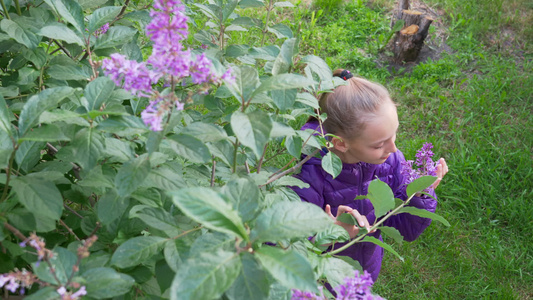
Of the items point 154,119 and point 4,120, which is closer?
point 154,119

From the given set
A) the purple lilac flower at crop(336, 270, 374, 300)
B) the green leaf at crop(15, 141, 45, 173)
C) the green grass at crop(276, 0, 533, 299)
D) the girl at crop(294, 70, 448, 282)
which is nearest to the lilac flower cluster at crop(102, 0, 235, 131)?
the green leaf at crop(15, 141, 45, 173)

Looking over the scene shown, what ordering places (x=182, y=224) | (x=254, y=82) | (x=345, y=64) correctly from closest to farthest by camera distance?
(x=254, y=82), (x=182, y=224), (x=345, y=64)

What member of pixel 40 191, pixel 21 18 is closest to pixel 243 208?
pixel 40 191

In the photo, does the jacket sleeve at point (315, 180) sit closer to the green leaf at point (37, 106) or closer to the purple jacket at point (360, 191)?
the purple jacket at point (360, 191)

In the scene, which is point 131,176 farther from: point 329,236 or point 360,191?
point 360,191

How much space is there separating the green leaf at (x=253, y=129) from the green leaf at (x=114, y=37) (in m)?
0.57

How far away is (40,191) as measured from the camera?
94cm

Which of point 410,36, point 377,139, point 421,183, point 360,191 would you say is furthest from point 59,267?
point 410,36

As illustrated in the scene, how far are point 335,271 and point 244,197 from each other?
12.8 inches

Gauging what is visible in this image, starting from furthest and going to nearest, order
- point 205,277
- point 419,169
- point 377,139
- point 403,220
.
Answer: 1. point 403,220
2. point 419,169
3. point 377,139
4. point 205,277

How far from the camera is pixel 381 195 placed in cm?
127

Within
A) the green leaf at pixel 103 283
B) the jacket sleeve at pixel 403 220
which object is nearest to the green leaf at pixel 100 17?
the green leaf at pixel 103 283

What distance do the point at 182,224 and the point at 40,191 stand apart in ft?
0.99

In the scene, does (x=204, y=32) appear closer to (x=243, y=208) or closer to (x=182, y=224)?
(x=182, y=224)
